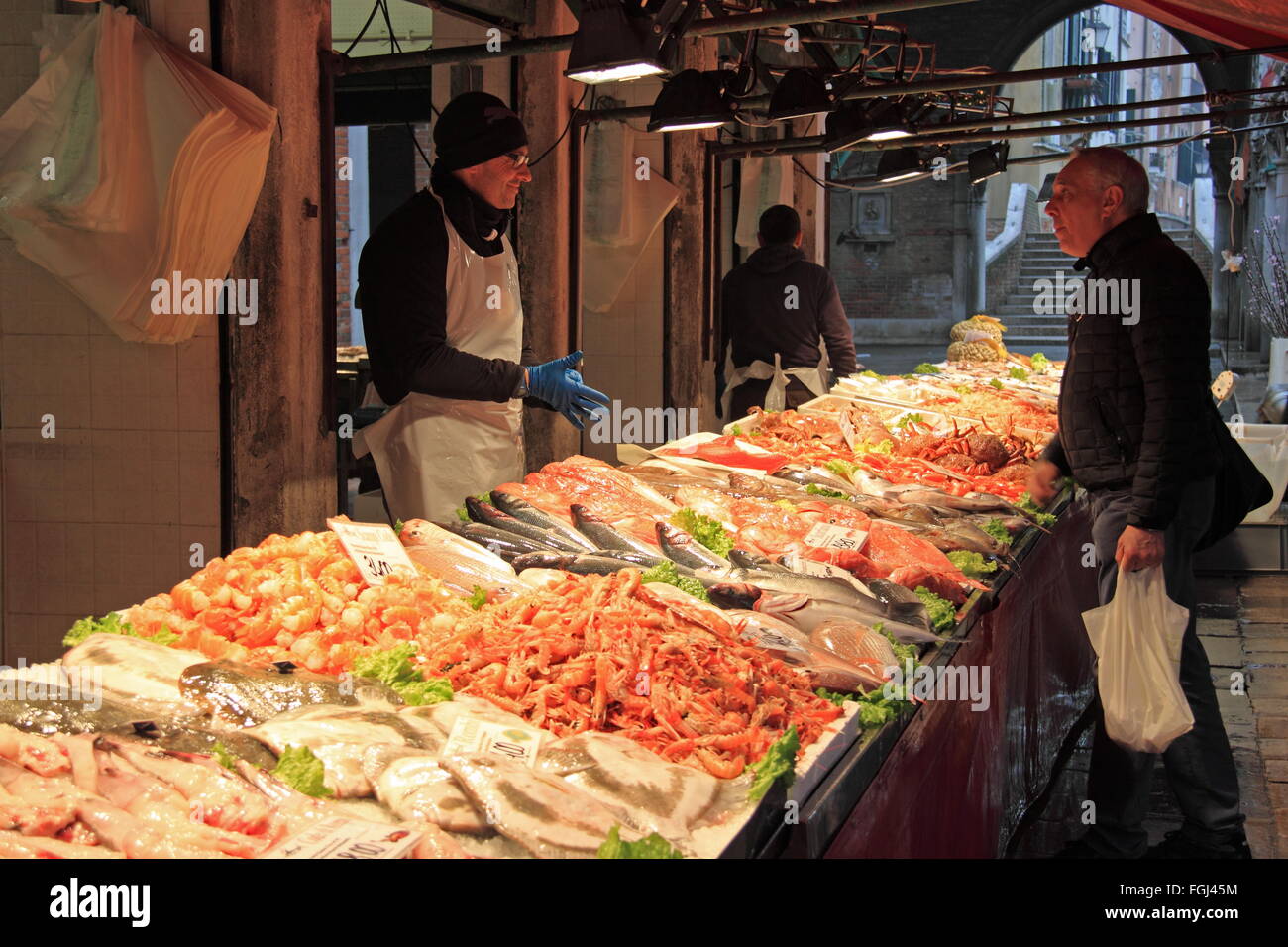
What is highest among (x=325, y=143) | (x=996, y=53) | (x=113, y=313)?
(x=996, y=53)

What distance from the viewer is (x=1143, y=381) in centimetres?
426

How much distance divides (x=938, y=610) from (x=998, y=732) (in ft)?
2.74

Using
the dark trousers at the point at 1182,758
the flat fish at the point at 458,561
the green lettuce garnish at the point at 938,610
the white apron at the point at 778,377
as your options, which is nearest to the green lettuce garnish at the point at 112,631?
the flat fish at the point at 458,561

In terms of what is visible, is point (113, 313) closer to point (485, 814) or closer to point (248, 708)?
point (248, 708)

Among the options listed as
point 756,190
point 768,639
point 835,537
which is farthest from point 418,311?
point 756,190

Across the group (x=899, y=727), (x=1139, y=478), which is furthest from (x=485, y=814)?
(x=1139, y=478)

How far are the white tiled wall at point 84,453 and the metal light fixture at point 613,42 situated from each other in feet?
5.69

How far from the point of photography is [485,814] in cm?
197

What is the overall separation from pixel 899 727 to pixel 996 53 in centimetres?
2450

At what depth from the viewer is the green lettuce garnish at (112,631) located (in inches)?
111

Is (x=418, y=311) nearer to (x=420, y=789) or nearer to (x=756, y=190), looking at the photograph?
(x=420, y=789)

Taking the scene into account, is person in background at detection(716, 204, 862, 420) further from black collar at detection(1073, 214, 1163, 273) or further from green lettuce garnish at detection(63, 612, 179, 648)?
green lettuce garnish at detection(63, 612, 179, 648)

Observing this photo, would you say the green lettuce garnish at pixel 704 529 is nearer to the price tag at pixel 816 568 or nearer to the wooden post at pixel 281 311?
the price tag at pixel 816 568

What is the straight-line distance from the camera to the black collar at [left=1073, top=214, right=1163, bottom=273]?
4.36 m
